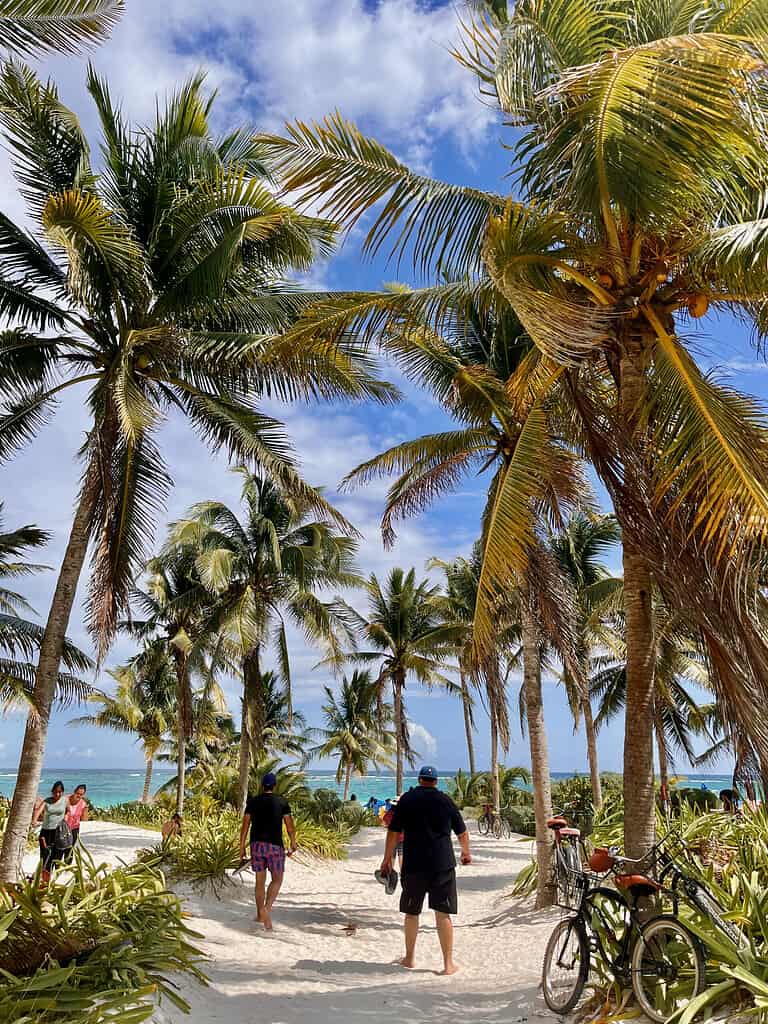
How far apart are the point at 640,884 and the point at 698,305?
14.4 ft

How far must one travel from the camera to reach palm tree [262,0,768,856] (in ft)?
16.9

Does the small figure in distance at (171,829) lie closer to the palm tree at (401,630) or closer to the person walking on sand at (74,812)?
the person walking on sand at (74,812)

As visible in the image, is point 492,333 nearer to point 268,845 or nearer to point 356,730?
point 268,845

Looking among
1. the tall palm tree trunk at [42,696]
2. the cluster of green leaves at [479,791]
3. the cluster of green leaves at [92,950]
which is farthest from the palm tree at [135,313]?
the cluster of green leaves at [479,791]

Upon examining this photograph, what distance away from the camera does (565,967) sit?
555 centimetres

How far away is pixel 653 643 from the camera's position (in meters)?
6.42

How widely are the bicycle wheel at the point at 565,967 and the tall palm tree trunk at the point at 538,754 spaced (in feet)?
16.7

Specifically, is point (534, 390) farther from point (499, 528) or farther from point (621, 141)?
point (621, 141)

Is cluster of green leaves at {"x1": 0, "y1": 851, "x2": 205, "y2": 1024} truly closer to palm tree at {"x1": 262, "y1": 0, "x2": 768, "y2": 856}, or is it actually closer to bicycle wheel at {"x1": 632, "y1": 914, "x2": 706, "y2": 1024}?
bicycle wheel at {"x1": 632, "y1": 914, "x2": 706, "y2": 1024}

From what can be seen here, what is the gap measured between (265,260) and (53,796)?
322 inches

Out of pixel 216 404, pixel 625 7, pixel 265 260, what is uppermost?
pixel 265 260

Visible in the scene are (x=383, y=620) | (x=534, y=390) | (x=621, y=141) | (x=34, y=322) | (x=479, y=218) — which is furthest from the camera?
(x=383, y=620)

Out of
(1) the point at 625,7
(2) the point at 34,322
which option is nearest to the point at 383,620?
(2) the point at 34,322

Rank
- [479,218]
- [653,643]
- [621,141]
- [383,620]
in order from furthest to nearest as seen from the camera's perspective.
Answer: [383,620] < [479,218] < [653,643] < [621,141]
